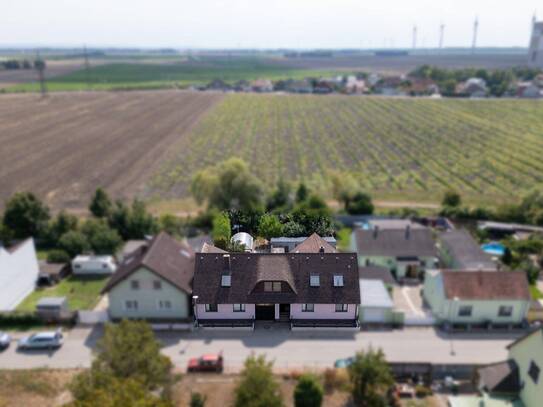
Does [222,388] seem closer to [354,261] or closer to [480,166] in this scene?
[354,261]

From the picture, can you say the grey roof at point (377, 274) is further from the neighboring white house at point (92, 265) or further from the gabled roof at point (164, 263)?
the neighboring white house at point (92, 265)

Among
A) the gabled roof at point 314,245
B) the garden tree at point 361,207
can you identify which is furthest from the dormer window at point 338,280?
the garden tree at point 361,207

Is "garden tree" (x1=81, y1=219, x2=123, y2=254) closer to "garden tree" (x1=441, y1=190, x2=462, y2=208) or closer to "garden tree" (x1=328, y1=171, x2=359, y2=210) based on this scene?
"garden tree" (x1=328, y1=171, x2=359, y2=210)

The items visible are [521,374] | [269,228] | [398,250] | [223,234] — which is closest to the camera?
[269,228]

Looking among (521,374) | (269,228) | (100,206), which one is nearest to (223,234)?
(269,228)

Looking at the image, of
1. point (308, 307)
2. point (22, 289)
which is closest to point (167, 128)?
point (22, 289)

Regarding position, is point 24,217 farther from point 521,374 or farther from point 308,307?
point 521,374

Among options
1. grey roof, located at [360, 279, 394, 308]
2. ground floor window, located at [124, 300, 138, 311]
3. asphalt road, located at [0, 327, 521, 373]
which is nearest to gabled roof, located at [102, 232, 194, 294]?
ground floor window, located at [124, 300, 138, 311]
